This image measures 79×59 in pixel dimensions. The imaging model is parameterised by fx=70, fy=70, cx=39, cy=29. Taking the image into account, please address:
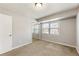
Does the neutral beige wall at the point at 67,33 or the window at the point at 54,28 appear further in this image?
the window at the point at 54,28

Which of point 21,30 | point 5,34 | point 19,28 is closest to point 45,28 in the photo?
point 21,30

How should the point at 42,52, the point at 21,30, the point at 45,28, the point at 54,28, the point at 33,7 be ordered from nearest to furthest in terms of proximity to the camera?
the point at 33,7 < the point at 42,52 < the point at 21,30 < the point at 54,28 < the point at 45,28

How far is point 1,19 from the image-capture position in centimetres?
331

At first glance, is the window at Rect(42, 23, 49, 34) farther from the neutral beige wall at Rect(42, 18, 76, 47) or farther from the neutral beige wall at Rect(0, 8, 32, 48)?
the neutral beige wall at Rect(0, 8, 32, 48)

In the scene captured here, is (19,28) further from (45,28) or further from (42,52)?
(45,28)

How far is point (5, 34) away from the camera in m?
3.56

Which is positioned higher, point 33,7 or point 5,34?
point 33,7

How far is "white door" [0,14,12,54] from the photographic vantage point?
11.0 ft

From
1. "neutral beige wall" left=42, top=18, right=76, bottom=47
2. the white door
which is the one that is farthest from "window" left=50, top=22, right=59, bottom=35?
the white door

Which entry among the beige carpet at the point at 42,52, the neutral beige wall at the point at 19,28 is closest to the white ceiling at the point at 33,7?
the neutral beige wall at the point at 19,28

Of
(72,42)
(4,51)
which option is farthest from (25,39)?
(72,42)

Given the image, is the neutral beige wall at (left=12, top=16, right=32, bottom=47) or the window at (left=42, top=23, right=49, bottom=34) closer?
the neutral beige wall at (left=12, top=16, right=32, bottom=47)

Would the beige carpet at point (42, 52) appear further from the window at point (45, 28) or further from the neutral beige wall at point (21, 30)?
the window at point (45, 28)

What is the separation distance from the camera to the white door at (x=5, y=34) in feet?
11.0
